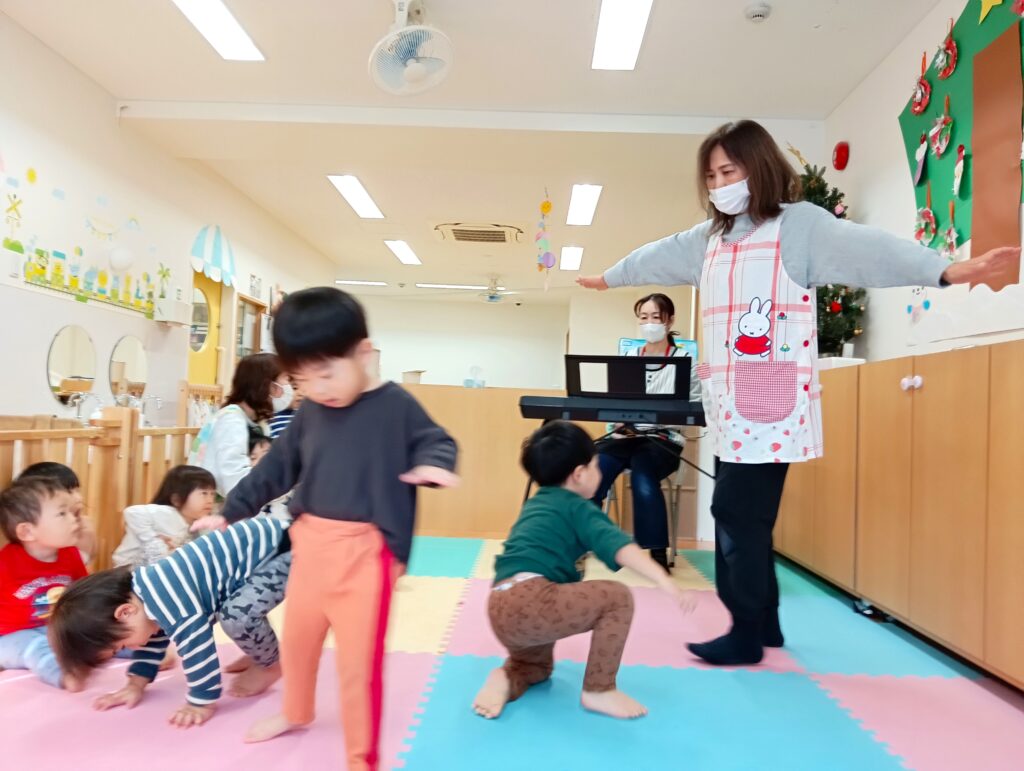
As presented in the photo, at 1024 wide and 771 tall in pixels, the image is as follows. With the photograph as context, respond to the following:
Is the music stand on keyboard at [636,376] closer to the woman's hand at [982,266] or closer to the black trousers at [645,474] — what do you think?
the black trousers at [645,474]

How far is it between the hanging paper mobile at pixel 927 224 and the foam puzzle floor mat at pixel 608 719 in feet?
6.01

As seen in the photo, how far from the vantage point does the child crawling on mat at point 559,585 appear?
1717mm

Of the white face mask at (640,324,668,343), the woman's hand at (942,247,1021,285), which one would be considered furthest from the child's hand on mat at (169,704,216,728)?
the white face mask at (640,324,668,343)

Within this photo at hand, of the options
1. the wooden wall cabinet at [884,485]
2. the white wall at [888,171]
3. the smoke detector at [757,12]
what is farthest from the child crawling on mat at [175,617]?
the smoke detector at [757,12]

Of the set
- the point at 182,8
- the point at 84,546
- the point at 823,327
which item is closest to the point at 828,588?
the point at 823,327

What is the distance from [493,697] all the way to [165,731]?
750mm

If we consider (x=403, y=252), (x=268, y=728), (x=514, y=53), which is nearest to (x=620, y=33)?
(x=514, y=53)

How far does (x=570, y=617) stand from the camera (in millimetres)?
1711

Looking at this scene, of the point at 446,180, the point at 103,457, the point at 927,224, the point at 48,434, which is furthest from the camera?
the point at 446,180

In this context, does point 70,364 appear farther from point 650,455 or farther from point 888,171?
point 888,171

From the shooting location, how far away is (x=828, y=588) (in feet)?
10.7

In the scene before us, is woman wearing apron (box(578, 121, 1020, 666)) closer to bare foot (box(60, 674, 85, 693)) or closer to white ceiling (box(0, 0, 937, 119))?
bare foot (box(60, 674, 85, 693))

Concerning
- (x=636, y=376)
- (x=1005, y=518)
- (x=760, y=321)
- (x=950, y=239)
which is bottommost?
(x=1005, y=518)

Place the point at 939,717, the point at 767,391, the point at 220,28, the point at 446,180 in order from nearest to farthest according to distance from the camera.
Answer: the point at 939,717 < the point at 767,391 < the point at 220,28 < the point at 446,180
